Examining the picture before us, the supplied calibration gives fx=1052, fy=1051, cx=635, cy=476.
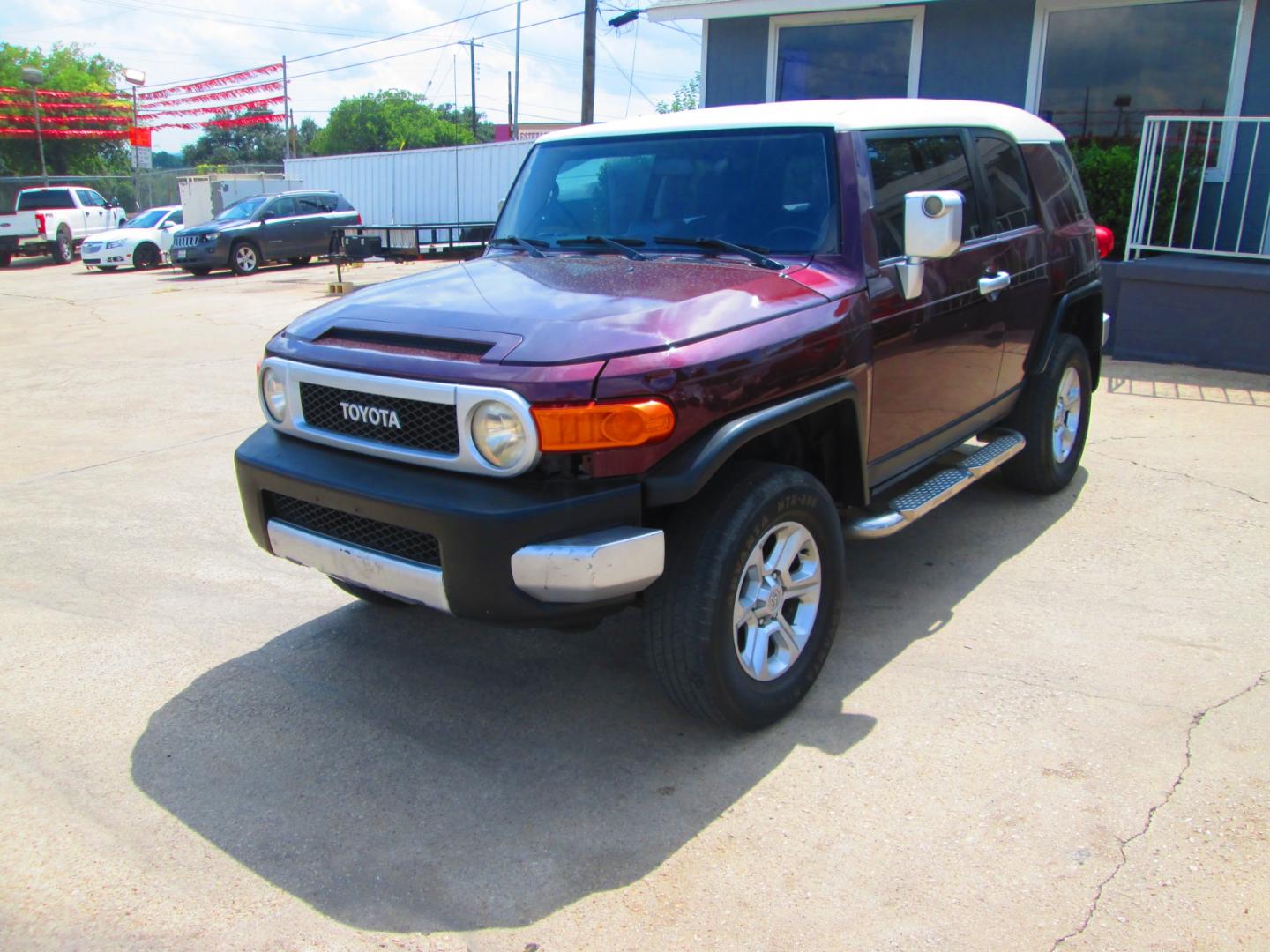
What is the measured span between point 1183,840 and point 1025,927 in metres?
0.63

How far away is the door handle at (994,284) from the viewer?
14.6 ft

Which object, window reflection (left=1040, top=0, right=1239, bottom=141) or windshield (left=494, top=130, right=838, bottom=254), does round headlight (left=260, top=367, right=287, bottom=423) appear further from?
window reflection (left=1040, top=0, right=1239, bottom=141)

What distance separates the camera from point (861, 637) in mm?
4098

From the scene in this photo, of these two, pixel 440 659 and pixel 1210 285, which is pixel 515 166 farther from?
pixel 440 659

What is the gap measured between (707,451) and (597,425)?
1.13ft

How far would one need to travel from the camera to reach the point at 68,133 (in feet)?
161

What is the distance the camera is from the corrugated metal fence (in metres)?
24.7

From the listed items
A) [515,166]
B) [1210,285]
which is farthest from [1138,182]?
[515,166]

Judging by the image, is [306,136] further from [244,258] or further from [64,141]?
[244,258]

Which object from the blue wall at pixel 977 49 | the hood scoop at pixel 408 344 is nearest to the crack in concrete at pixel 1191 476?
the hood scoop at pixel 408 344

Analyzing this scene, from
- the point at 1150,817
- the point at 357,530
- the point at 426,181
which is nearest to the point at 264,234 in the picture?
the point at 426,181

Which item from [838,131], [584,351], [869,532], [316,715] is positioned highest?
[838,131]

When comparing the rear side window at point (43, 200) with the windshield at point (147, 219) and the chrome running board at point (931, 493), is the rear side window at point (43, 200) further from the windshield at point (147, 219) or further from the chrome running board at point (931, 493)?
the chrome running board at point (931, 493)

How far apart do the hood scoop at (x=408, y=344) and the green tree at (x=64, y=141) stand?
181 feet
